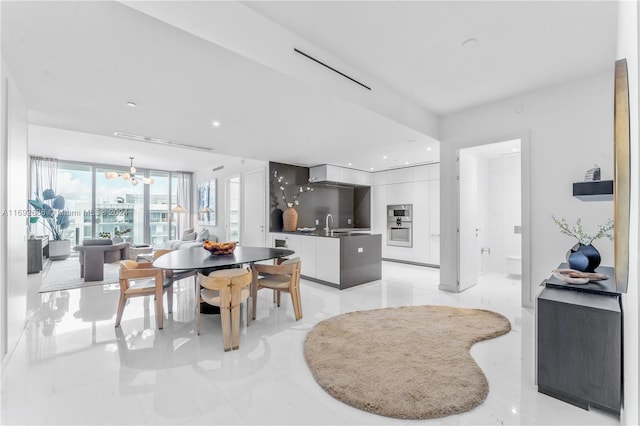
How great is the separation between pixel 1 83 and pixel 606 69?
17.8 ft

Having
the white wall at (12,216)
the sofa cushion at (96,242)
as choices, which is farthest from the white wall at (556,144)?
the sofa cushion at (96,242)

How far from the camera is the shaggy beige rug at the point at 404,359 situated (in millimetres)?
1790

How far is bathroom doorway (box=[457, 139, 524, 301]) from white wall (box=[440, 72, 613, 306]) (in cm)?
98

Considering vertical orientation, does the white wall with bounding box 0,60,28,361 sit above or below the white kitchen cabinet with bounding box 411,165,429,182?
below

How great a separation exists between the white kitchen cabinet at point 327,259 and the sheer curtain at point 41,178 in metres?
7.39

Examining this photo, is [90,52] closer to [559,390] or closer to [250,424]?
[250,424]

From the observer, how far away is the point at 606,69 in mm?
2990

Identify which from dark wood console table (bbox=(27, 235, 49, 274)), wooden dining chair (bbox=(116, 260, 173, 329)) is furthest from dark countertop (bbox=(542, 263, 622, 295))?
dark wood console table (bbox=(27, 235, 49, 274))

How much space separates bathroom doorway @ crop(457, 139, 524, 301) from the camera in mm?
4809

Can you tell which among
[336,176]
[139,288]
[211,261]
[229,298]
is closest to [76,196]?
[139,288]

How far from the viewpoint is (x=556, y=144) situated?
337 centimetres


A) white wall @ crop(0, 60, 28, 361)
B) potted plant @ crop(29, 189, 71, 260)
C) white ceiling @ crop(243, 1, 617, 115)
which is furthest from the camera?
potted plant @ crop(29, 189, 71, 260)

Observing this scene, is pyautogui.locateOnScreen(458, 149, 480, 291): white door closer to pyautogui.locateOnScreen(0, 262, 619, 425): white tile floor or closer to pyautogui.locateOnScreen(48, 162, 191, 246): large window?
pyautogui.locateOnScreen(0, 262, 619, 425): white tile floor

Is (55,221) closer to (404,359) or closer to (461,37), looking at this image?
(404,359)
